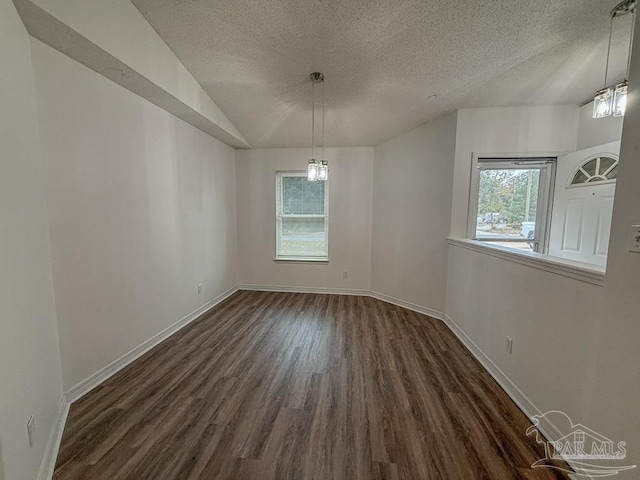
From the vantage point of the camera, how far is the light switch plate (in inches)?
41.3

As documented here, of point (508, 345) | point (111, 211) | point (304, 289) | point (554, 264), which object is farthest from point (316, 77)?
point (304, 289)

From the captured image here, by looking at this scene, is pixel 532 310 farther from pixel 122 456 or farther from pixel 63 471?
pixel 63 471

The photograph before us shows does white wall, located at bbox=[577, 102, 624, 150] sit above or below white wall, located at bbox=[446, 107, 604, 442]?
above

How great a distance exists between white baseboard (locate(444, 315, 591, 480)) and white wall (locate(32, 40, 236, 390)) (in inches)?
126

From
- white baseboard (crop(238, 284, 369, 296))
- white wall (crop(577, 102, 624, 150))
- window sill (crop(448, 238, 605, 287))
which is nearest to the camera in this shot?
window sill (crop(448, 238, 605, 287))

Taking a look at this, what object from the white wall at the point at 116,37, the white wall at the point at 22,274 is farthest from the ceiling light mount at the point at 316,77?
the white wall at the point at 22,274

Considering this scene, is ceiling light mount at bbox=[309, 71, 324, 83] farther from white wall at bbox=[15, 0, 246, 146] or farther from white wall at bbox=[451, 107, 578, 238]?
white wall at bbox=[451, 107, 578, 238]

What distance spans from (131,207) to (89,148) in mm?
557

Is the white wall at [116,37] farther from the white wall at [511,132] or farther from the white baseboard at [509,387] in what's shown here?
the white baseboard at [509,387]

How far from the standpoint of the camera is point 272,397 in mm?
1904

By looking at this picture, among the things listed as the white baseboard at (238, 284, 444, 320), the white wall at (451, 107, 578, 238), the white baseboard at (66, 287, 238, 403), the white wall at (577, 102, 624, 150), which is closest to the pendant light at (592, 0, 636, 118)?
the white wall at (451, 107, 578, 238)

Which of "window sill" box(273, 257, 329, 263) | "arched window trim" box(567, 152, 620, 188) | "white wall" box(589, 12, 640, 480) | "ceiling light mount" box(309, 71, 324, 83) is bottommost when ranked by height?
"window sill" box(273, 257, 329, 263)

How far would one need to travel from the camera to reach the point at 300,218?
4.51 meters

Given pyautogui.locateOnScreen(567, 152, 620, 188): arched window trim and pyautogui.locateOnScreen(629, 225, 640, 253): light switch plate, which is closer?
pyautogui.locateOnScreen(629, 225, 640, 253): light switch plate
